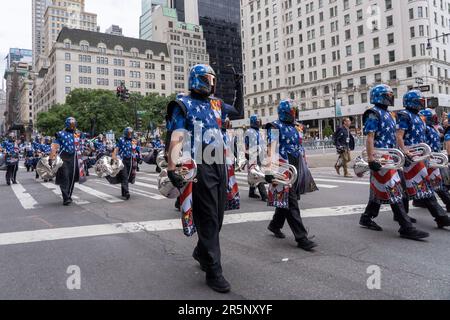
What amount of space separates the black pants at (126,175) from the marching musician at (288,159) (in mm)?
5929

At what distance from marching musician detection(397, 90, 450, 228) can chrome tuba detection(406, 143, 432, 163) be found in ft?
0.15

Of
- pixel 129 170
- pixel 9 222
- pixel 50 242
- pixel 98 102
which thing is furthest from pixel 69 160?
pixel 98 102

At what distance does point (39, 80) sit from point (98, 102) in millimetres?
84722

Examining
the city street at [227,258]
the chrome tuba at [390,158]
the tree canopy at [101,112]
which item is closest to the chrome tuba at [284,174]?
the city street at [227,258]

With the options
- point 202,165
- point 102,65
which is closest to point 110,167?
point 202,165

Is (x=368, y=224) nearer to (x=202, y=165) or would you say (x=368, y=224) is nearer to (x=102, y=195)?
(x=202, y=165)

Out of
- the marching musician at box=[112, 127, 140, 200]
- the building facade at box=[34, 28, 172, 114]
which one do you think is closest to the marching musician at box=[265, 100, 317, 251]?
the marching musician at box=[112, 127, 140, 200]

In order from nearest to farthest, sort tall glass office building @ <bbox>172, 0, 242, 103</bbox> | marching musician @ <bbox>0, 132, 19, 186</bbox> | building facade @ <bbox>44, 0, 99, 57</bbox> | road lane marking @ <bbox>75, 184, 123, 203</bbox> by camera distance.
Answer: road lane marking @ <bbox>75, 184, 123, 203</bbox> < marching musician @ <bbox>0, 132, 19, 186</bbox> < tall glass office building @ <bbox>172, 0, 242, 103</bbox> < building facade @ <bbox>44, 0, 99, 57</bbox>

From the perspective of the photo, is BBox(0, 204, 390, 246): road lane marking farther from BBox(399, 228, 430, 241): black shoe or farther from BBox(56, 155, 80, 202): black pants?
BBox(56, 155, 80, 202): black pants

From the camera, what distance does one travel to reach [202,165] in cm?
381

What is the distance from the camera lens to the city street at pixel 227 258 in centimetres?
352

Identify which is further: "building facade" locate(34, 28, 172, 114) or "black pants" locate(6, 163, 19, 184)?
"building facade" locate(34, 28, 172, 114)

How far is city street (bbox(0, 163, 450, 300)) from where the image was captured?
11.5 ft

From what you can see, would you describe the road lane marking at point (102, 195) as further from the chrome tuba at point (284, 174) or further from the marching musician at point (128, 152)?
the chrome tuba at point (284, 174)
